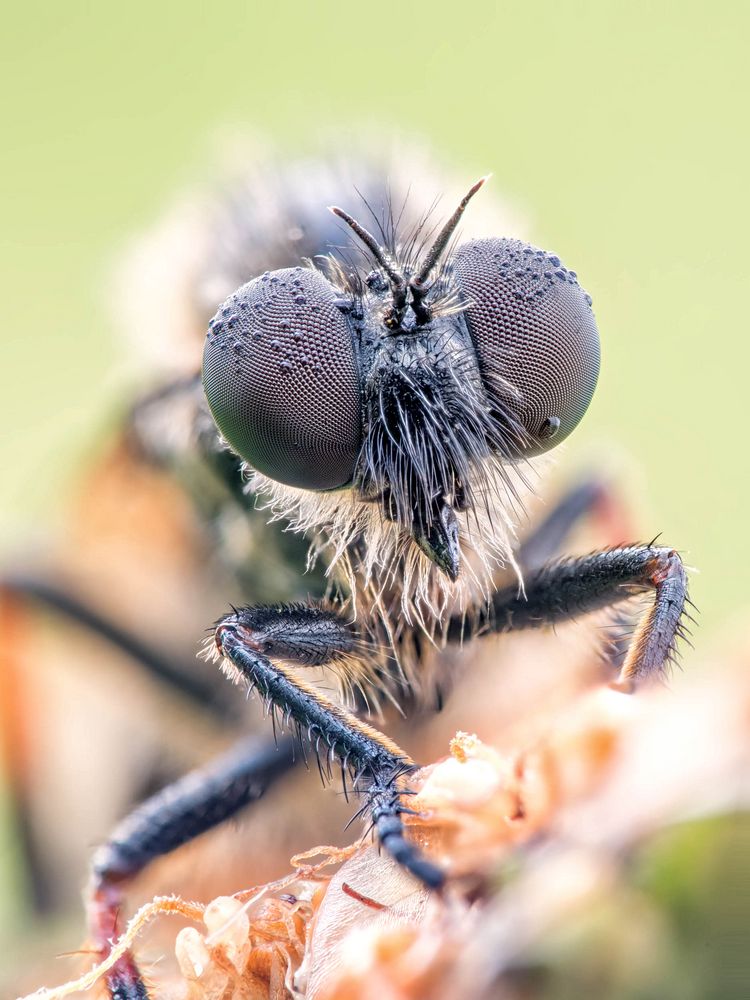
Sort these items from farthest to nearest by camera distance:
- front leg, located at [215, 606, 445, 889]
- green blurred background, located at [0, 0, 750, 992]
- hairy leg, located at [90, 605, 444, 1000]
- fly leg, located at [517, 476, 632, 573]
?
1. green blurred background, located at [0, 0, 750, 992]
2. fly leg, located at [517, 476, 632, 573]
3. hairy leg, located at [90, 605, 444, 1000]
4. front leg, located at [215, 606, 445, 889]

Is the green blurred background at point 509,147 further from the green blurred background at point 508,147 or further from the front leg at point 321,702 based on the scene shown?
the front leg at point 321,702

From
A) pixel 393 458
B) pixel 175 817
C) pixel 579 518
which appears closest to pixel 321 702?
pixel 393 458

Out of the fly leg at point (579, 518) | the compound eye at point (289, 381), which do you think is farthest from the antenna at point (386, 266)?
the fly leg at point (579, 518)

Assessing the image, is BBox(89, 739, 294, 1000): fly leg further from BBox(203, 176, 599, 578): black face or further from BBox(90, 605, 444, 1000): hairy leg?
BBox(203, 176, 599, 578): black face

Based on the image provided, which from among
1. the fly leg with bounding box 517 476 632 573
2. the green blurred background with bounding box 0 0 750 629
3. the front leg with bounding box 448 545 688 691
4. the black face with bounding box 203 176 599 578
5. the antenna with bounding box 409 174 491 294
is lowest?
the front leg with bounding box 448 545 688 691

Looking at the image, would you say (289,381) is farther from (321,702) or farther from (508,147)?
(508,147)

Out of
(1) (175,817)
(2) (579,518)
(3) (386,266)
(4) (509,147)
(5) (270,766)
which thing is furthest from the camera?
(4) (509,147)

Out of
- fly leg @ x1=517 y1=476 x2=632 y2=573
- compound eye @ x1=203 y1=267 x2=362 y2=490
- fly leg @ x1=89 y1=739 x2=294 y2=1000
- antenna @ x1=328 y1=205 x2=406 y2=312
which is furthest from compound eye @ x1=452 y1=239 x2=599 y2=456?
fly leg @ x1=89 y1=739 x2=294 y2=1000

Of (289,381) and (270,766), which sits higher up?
(289,381)
